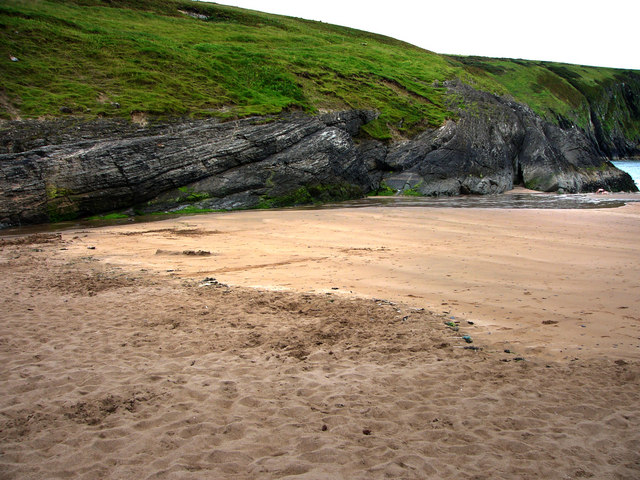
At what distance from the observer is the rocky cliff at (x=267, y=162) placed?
1780 cm

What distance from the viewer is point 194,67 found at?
27.3 metres

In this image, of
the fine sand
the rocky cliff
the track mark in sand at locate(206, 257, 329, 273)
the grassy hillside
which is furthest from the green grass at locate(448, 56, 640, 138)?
the fine sand

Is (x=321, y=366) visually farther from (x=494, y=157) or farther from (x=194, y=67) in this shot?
(x=494, y=157)

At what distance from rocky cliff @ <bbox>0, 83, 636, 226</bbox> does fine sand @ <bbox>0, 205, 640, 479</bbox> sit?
823cm

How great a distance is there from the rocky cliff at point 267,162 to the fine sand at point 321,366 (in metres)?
8.23

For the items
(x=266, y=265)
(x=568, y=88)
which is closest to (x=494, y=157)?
(x=266, y=265)

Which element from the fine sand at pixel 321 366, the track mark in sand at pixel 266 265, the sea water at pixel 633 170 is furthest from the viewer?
the sea water at pixel 633 170

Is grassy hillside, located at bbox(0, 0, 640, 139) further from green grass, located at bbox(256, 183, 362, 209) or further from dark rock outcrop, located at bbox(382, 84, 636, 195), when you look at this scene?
green grass, located at bbox(256, 183, 362, 209)

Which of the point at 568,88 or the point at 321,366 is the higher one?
the point at 568,88

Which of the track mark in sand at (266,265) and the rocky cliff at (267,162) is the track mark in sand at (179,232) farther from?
the rocky cliff at (267,162)

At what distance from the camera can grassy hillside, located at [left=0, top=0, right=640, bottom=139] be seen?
21922 mm

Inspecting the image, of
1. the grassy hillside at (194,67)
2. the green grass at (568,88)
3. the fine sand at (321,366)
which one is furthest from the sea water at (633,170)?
the fine sand at (321,366)

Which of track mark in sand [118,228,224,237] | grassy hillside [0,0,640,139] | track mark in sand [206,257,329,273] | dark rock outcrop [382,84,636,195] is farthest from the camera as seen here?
dark rock outcrop [382,84,636,195]

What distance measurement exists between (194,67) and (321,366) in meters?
25.8
